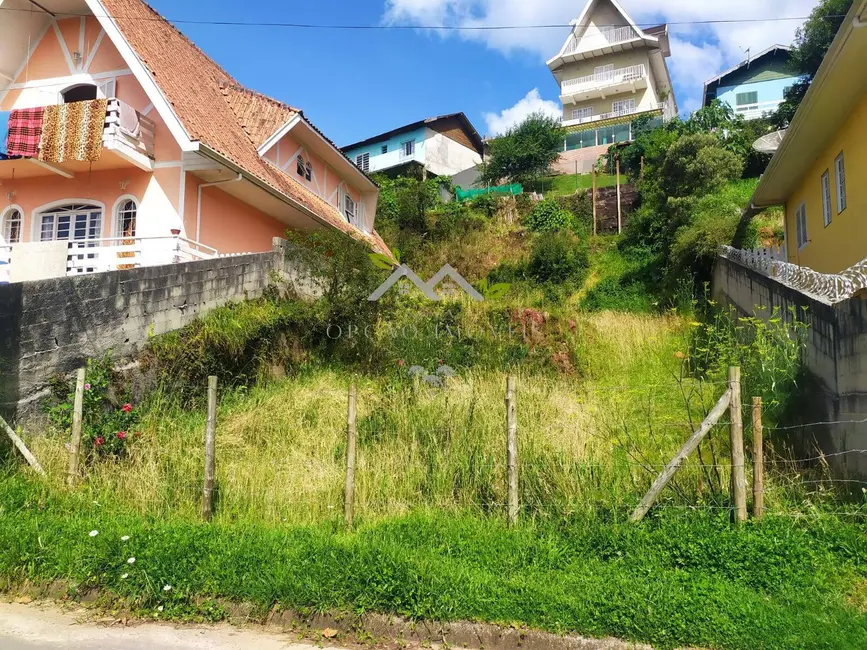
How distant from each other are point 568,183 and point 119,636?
2899cm

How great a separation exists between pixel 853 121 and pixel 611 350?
5394 millimetres

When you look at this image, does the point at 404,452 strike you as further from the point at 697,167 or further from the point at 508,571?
the point at 697,167

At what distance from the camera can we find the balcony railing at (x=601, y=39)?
118 feet

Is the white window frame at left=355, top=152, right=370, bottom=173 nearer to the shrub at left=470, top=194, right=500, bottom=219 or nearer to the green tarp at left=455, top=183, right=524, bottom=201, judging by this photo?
the green tarp at left=455, top=183, right=524, bottom=201

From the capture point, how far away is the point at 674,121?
26.6 metres

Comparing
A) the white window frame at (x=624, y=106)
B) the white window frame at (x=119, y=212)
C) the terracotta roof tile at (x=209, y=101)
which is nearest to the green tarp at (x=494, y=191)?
the terracotta roof tile at (x=209, y=101)

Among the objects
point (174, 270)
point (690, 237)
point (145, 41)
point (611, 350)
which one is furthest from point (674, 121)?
point (174, 270)

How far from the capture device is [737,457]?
4.90 metres

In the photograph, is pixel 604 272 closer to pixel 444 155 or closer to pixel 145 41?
pixel 145 41

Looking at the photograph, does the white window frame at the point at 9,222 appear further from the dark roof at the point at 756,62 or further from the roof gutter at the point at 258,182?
the dark roof at the point at 756,62

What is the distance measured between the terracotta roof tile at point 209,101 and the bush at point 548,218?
9228 millimetres

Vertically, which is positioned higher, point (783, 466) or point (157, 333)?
point (157, 333)

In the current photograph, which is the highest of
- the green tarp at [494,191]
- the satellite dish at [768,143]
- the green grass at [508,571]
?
the green tarp at [494,191]

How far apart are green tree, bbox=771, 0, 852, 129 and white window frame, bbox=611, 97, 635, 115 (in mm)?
12450
